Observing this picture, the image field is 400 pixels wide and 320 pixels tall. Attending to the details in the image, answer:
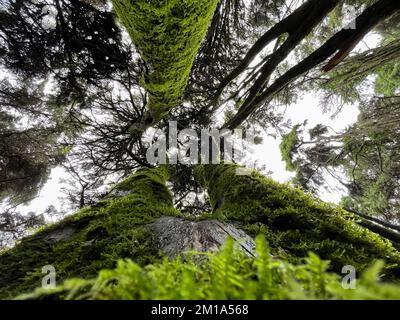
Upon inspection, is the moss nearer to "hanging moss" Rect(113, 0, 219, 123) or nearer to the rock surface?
the rock surface

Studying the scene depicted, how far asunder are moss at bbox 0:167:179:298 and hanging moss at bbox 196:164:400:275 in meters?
0.82

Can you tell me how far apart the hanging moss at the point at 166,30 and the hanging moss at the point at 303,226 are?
1.95 metres

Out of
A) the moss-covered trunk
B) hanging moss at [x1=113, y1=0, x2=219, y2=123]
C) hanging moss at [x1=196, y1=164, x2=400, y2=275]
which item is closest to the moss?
the moss-covered trunk

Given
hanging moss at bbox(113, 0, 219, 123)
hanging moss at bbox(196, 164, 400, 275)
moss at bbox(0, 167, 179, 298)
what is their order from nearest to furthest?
moss at bbox(0, 167, 179, 298)
hanging moss at bbox(196, 164, 400, 275)
hanging moss at bbox(113, 0, 219, 123)

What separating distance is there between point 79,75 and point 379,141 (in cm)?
726

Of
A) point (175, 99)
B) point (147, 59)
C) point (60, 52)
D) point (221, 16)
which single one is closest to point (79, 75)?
point (60, 52)

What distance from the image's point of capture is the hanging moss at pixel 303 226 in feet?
5.42

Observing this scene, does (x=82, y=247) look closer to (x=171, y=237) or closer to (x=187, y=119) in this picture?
(x=171, y=237)

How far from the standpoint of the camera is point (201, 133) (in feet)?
25.0

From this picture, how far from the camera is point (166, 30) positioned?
2.71 meters

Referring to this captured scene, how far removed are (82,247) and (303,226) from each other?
1.75 meters

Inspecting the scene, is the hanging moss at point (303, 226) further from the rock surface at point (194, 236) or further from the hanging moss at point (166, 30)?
the hanging moss at point (166, 30)

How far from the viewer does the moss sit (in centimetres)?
141

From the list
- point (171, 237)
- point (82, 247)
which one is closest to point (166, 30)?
point (171, 237)
